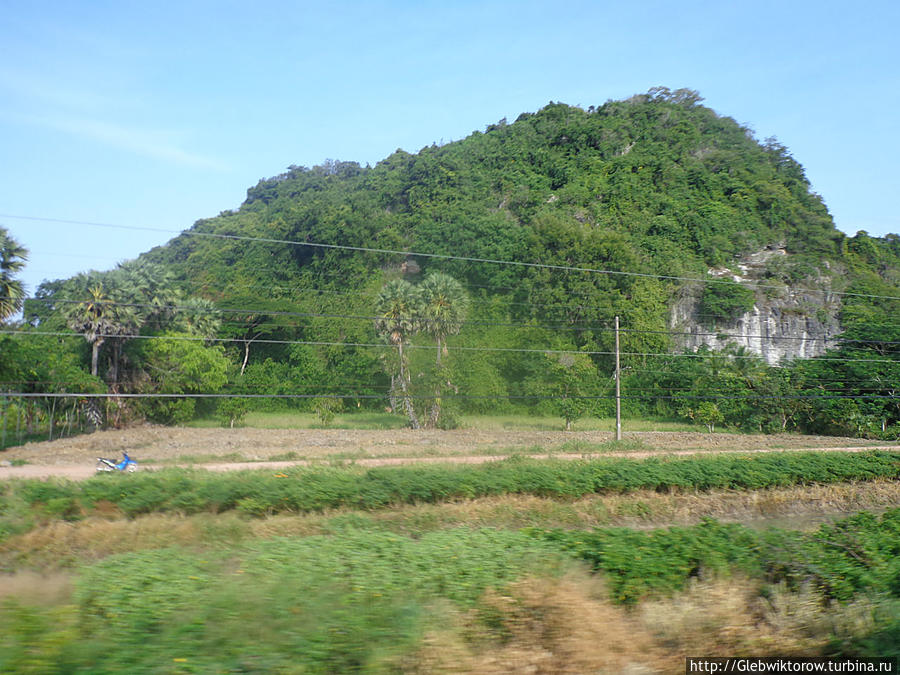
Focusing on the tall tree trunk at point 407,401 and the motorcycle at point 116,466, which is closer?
the motorcycle at point 116,466

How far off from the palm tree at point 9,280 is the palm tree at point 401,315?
19443 mm

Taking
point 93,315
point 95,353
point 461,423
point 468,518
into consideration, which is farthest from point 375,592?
point 461,423

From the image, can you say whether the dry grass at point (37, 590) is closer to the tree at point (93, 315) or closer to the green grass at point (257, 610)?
the green grass at point (257, 610)

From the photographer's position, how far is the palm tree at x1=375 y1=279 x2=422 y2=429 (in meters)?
39.7

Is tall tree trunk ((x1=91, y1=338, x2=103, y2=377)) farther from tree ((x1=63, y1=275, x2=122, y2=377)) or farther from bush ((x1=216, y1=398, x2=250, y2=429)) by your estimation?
bush ((x1=216, y1=398, x2=250, y2=429))

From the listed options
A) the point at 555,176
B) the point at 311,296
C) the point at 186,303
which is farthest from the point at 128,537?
the point at 555,176

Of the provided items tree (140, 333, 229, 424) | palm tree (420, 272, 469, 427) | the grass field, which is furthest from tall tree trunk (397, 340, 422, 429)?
A: tree (140, 333, 229, 424)

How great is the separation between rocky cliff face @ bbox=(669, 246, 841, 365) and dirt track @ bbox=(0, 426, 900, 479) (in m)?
24.5

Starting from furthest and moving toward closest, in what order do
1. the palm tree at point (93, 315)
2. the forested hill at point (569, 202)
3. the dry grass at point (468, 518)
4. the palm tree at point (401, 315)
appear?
the forested hill at point (569, 202) → the palm tree at point (401, 315) → the palm tree at point (93, 315) → the dry grass at point (468, 518)

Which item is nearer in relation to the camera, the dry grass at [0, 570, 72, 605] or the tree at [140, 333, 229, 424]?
the dry grass at [0, 570, 72, 605]

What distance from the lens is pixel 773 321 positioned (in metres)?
62.4

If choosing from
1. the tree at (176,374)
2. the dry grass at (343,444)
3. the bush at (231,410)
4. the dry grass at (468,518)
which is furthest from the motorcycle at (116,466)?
the bush at (231,410)

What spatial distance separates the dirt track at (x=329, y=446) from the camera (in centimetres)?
2514

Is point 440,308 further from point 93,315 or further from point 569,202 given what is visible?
point 569,202
